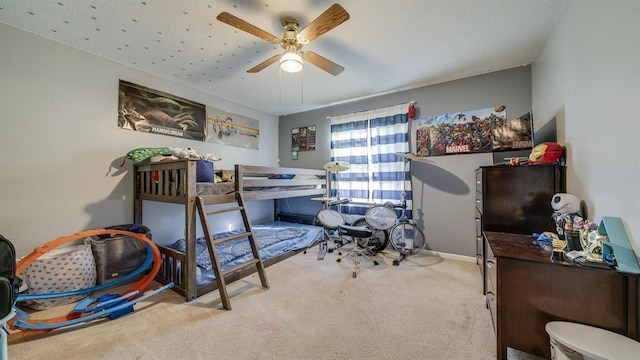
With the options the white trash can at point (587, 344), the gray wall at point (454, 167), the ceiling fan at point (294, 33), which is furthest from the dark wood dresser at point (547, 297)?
the ceiling fan at point (294, 33)

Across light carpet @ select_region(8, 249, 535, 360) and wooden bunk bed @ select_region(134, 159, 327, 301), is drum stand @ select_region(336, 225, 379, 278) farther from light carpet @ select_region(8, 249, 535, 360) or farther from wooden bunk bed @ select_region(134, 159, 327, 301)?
wooden bunk bed @ select_region(134, 159, 327, 301)

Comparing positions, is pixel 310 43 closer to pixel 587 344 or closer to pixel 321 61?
pixel 321 61

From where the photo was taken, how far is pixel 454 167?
316cm

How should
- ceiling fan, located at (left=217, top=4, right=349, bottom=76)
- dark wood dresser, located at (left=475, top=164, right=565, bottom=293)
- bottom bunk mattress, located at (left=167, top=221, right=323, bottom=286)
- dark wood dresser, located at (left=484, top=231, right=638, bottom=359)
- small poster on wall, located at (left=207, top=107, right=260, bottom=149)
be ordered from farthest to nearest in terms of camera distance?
small poster on wall, located at (left=207, top=107, right=260, bottom=149) < bottom bunk mattress, located at (left=167, top=221, right=323, bottom=286) < dark wood dresser, located at (left=475, top=164, right=565, bottom=293) < ceiling fan, located at (left=217, top=4, right=349, bottom=76) < dark wood dresser, located at (left=484, top=231, right=638, bottom=359)

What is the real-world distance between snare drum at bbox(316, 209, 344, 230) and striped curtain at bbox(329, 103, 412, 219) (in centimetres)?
77

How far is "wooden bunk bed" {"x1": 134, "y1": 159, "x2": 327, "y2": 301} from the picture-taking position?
211cm

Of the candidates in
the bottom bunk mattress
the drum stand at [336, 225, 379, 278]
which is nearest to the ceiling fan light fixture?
the drum stand at [336, 225, 379, 278]

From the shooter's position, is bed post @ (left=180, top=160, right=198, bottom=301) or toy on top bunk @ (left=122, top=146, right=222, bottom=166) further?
toy on top bunk @ (left=122, top=146, right=222, bottom=166)

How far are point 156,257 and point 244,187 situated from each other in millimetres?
1084

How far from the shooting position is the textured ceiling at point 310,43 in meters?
1.83

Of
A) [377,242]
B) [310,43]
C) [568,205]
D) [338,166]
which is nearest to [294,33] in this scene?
[310,43]

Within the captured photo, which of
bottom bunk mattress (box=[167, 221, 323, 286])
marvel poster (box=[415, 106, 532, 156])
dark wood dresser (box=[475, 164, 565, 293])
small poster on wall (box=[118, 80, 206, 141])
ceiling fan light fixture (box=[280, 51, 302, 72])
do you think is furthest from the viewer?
marvel poster (box=[415, 106, 532, 156])

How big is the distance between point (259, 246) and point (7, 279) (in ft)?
7.00

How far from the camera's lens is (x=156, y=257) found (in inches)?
85.8
